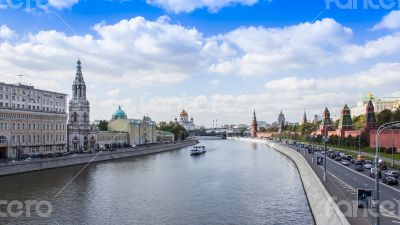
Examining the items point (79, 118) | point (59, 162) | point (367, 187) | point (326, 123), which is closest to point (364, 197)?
point (367, 187)

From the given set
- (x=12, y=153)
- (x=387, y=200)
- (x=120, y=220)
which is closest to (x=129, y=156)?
(x=12, y=153)

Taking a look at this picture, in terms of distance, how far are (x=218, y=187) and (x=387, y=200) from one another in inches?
709

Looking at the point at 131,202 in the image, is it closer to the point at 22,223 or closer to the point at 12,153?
the point at 22,223

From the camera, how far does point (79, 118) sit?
294ft

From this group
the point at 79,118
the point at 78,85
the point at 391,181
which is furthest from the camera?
the point at 78,85

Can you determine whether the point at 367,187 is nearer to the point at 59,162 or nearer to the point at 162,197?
the point at 162,197

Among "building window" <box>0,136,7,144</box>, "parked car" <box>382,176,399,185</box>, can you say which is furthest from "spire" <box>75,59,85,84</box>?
"parked car" <box>382,176,399,185</box>

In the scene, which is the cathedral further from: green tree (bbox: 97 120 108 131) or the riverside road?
the riverside road

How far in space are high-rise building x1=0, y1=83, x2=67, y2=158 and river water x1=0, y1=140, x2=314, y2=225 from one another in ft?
42.6

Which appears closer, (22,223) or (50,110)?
(22,223)

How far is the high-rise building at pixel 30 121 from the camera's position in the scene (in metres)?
65.3

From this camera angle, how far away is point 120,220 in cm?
2902

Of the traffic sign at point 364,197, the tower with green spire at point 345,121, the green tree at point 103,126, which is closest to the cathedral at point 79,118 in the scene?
the green tree at point 103,126

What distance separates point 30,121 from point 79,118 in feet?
61.7
